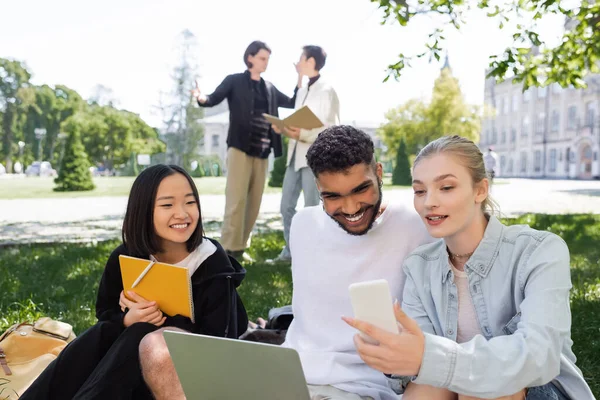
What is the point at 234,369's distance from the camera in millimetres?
1802

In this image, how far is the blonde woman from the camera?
157cm

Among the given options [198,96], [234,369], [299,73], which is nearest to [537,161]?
[299,73]

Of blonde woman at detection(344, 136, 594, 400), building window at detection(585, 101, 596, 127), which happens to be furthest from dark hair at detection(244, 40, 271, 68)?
building window at detection(585, 101, 596, 127)

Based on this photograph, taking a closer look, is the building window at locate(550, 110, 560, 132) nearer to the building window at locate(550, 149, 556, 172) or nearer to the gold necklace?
the building window at locate(550, 149, 556, 172)

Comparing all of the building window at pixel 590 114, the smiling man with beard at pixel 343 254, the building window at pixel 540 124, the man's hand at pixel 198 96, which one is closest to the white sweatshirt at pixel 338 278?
the smiling man with beard at pixel 343 254

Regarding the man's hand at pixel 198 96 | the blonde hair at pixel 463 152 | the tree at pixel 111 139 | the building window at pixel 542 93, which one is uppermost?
the building window at pixel 542 93

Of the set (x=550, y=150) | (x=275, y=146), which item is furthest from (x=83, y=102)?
(x=275, y=146)

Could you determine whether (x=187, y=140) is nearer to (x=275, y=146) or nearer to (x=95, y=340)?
(x=275, y=146)

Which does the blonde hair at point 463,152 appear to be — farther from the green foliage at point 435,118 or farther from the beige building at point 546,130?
the beige building at point 546,130

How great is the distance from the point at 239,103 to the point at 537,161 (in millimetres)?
64243

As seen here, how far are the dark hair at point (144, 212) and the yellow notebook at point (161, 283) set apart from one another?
275 mm

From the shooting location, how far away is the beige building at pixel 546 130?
56.0m

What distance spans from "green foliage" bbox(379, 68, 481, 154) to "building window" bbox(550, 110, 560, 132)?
1958 centimetres

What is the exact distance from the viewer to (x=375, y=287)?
142 cm
